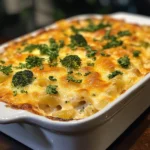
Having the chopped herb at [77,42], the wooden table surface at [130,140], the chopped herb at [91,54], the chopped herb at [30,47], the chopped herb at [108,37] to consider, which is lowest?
the wooden table surface at [130,140]

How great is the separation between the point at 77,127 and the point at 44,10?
252 centimetres

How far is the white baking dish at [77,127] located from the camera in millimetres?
1174

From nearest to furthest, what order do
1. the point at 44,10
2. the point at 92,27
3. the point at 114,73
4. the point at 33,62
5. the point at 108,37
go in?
the point at 114,73
the point at 33,62
the point at 108,37
the point at 92,27
the point at 44,10

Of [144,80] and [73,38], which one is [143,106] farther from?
[73,38]

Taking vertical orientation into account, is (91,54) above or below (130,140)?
above

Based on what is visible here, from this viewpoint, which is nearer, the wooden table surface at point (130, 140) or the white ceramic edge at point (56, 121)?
the white ceramic edge at point (56, 121)

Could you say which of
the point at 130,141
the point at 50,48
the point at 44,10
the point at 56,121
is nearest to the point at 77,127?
the point at 56,121

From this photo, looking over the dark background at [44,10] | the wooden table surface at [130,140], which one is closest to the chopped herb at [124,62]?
the wooden table surface at [130,140]

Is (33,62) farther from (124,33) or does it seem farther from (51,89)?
(124,33)

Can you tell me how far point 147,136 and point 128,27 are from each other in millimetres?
848

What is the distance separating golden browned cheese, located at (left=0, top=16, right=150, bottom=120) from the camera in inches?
53.1

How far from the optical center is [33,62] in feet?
5.25

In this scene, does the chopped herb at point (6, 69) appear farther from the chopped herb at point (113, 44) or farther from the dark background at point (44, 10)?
the dark background at point (44, 10)

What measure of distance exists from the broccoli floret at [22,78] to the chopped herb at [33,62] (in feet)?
0.36
